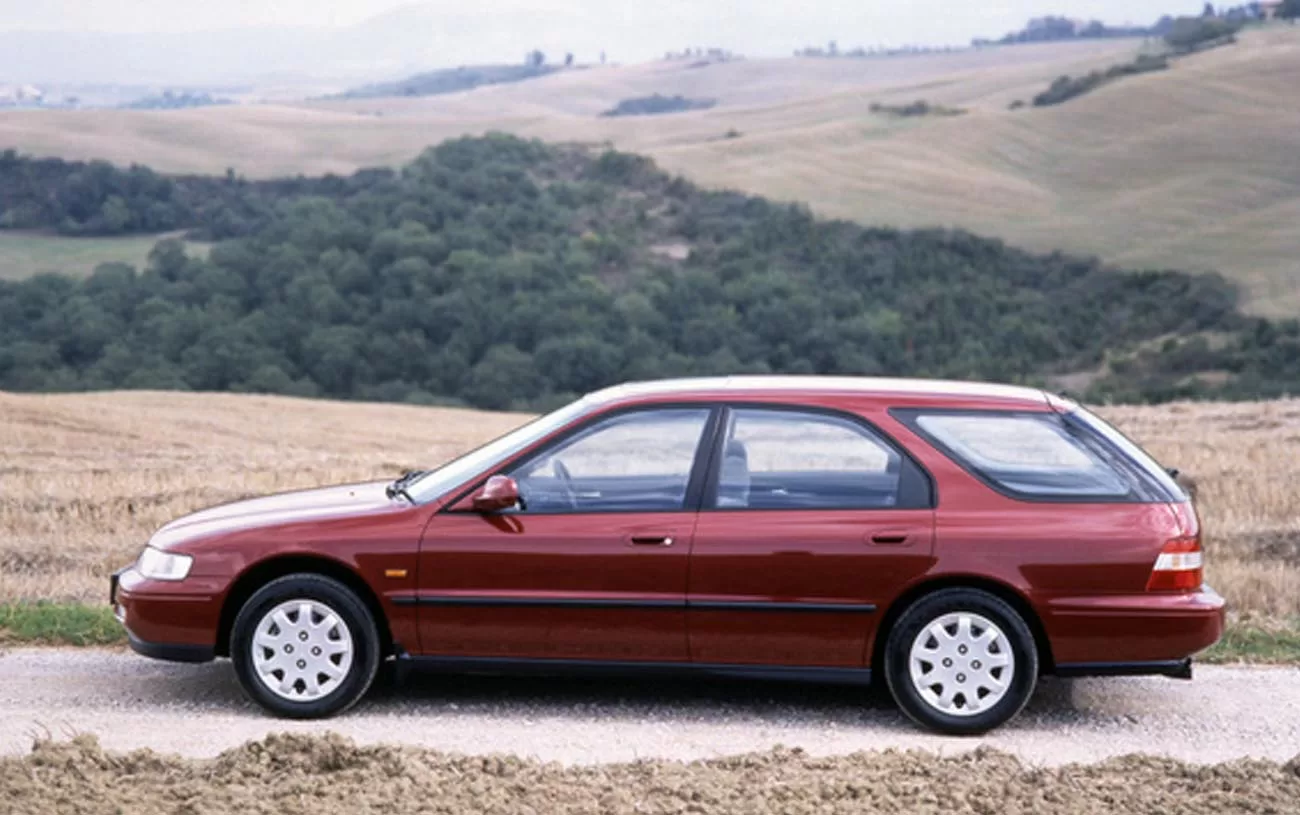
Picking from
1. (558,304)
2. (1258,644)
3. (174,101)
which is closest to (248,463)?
(1258,644)

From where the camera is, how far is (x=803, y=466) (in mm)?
7684

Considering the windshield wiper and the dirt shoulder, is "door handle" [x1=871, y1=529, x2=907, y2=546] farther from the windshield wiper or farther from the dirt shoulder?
the windshield wiper

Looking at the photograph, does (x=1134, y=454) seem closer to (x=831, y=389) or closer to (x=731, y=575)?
(x=831, y=389)

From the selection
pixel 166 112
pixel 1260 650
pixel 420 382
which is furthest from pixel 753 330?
pixel 1260 650

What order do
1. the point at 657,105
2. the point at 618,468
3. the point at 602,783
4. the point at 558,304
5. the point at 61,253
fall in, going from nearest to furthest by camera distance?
1. the point at 602,783
2. the point at 618,468
3. the point at 61,253
4. the point at 558,304
5. the point at 657,105

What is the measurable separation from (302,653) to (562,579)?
102 centimetres

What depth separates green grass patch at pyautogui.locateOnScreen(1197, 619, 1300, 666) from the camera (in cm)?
875

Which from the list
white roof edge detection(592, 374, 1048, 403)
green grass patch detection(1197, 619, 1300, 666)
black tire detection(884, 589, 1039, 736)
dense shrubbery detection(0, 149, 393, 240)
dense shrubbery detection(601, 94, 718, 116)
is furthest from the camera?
dense shrubbery detection(601, 94, 718, 116)

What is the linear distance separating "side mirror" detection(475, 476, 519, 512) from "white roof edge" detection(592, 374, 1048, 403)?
65 cm

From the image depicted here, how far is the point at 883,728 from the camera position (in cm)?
737

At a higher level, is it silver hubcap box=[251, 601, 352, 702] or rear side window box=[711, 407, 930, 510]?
rear side window box=[711, 407, 930, 510]

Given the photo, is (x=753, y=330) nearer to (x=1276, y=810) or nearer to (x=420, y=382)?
(x=420, y=382)

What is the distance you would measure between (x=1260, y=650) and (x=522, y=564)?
366cm

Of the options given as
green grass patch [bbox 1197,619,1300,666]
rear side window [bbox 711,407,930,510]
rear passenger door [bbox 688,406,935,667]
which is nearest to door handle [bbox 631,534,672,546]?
rear passenger door [bbox 688,406,935,667]
